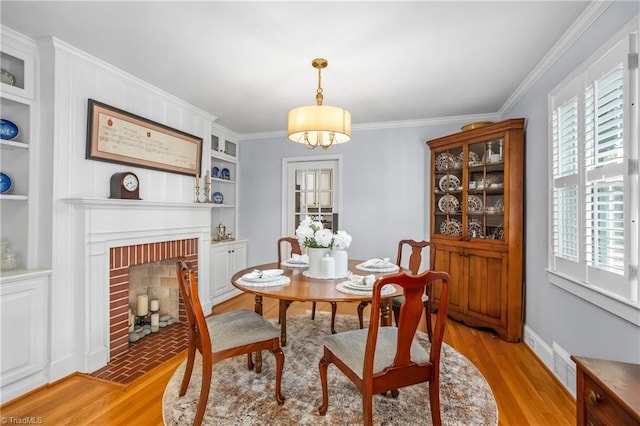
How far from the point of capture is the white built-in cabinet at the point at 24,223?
2016 mm

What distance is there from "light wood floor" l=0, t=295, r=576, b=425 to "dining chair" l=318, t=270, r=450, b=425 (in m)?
0.67

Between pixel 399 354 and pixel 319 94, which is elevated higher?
pixel 319 94

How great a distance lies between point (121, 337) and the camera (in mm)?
2582

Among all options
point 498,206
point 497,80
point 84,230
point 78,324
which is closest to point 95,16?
point 84,230

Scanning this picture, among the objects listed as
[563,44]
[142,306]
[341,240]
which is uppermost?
[563,44]

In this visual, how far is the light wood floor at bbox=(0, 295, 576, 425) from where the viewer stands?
1795mm

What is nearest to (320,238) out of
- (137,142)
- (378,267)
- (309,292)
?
(309,292)

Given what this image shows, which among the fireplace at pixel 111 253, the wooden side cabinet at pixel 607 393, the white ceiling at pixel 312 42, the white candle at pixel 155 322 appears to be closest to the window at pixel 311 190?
the white ceiling at pixel 312 42

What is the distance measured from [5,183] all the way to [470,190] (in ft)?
13.4

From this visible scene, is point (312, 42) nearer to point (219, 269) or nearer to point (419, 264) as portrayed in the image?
point (419, 264)

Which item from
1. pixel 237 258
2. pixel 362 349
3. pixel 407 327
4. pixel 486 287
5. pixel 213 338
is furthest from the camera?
pixel 237 258

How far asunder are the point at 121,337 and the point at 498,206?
147 inches

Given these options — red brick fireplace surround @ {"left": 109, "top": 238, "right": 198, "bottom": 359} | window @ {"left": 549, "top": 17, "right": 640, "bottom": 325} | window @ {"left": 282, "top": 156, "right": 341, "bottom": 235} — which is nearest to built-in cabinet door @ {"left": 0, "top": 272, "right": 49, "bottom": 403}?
red brick fireplace surround @ {"left": 109, "top": 238, "right": 198, "bottom": 359}

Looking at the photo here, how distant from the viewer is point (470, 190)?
3.34 metres
